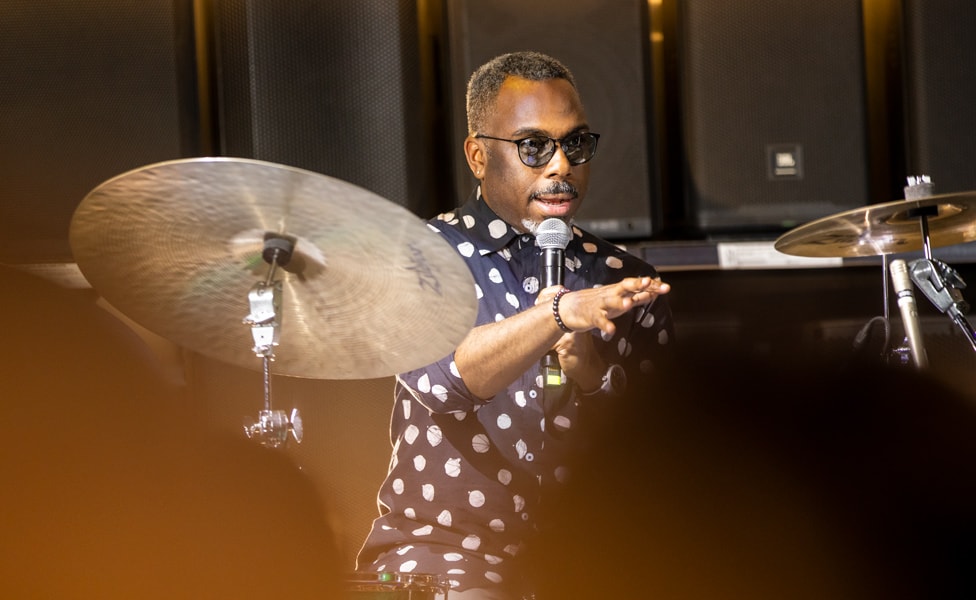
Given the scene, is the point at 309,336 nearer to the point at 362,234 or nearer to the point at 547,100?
the point at 362,234

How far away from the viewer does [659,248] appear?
2412 mm

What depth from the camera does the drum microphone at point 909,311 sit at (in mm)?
1749

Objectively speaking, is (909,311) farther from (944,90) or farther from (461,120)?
(461,120)

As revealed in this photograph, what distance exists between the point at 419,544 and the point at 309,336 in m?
0.49

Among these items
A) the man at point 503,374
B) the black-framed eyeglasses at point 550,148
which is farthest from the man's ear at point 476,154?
the black-framed eyeglasses at point 550,148

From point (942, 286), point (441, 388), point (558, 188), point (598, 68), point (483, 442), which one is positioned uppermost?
point (598, 68)

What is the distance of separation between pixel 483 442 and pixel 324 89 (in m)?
1.08

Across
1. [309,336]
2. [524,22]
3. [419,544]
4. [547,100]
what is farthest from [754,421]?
[524,22]

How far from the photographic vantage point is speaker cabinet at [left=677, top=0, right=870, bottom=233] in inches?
96.0

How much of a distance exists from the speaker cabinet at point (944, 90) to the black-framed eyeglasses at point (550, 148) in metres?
1.13

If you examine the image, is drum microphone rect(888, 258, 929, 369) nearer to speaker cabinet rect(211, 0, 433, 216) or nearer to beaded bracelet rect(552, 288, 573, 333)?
beaded bracelet rect(552, 288, 573, 333)

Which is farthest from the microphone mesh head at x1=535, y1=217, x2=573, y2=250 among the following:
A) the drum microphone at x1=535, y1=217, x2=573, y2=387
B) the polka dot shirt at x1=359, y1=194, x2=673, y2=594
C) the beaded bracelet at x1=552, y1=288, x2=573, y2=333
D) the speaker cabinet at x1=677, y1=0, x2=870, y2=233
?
the speaker cabinet at x1=677, y1=0, x2=870, y2=233

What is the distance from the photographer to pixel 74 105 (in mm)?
2287

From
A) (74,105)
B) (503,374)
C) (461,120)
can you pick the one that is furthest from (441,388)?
(74,105)
